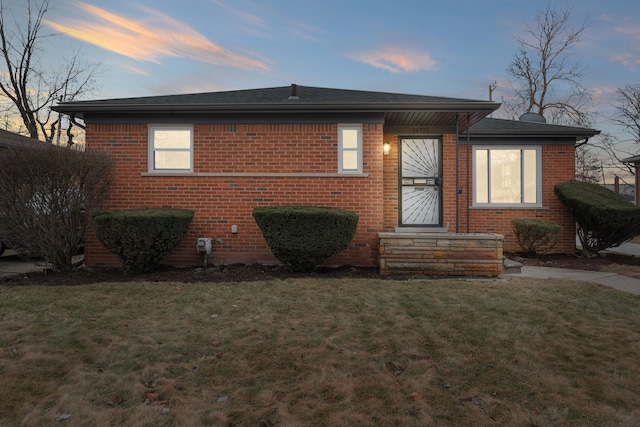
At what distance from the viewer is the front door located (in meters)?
8.75

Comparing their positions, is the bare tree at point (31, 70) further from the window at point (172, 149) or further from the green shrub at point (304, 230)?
the green shrub at point (304, 230)

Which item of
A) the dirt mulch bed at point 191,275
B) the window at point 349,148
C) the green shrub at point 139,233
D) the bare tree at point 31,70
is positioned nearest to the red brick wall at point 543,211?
the dirt mulch bed at point 191,275

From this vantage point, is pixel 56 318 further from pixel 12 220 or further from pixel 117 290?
pixel 12 220

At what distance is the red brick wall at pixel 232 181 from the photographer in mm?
7379

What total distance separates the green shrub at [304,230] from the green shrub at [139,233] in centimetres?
158

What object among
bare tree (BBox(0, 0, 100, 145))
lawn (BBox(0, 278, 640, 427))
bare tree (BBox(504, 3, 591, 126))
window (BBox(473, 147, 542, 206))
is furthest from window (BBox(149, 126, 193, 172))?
bare tree (BBox(504, 3, 591, 126))

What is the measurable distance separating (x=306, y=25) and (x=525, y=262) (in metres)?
9.33

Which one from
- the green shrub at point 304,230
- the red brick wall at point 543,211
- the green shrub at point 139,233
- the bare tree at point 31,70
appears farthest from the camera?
the bare tree at point 31,70

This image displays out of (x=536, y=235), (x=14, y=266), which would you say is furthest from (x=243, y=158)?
(x=536, y=235)

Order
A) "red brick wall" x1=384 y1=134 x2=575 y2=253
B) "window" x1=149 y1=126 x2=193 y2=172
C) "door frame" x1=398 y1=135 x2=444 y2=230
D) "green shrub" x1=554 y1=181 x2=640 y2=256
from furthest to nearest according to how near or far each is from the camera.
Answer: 1. "red brick wall" x1=384 y1=134 x2=575 y2=253
2. "door frame" x1=398 y1=135 x2=444 y2=230
3. "green shrub" x1=554 y1=181 x2=640 y2=256
4. "window" x1=149 y1=126 x2=193 y2=172

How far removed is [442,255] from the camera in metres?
6.47

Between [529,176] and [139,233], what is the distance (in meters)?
9.09

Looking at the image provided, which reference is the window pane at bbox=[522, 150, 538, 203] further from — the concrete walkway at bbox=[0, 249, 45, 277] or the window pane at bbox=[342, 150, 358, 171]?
the concrete walkway at bbox=[0, 249, 45, 277]

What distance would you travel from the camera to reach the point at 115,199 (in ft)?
24.5
